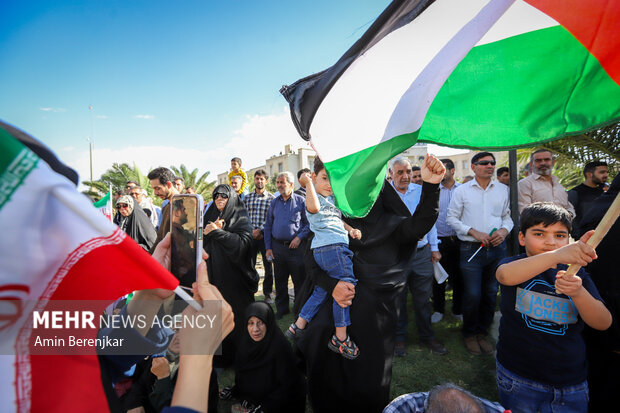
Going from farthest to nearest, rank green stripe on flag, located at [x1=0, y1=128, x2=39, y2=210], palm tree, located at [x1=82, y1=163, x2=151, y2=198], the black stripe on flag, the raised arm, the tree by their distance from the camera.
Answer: palm tree, located at [x1=82, y1=163, x2=151, y2=198] < the tree < the black stripe on flag < the raised arm < green stripe on flag, located at [x1=0, y1=128, x2=39, y2=210]

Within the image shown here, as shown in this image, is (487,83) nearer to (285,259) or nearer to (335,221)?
(335,221)

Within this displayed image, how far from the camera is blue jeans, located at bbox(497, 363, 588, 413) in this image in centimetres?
155

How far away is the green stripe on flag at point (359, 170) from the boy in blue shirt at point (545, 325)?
2.77ft

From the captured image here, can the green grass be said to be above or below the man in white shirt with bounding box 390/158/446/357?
below

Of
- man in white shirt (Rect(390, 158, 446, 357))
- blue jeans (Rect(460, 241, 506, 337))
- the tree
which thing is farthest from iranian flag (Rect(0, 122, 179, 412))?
the tree

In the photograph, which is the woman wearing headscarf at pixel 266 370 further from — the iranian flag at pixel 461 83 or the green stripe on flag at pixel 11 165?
the green stripe on flag at pixel 11 165

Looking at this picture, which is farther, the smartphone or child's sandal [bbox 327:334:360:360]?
child's sandal [bbox 327:334:360:360]

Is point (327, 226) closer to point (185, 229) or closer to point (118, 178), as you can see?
point (185, 229)

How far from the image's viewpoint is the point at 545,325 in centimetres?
162

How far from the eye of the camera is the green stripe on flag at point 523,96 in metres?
1.59

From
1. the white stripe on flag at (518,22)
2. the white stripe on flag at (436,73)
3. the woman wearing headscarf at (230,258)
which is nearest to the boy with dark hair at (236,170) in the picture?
Result: the woman wearing headscarf at (230,258)

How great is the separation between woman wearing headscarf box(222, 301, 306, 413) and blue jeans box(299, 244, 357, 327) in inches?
22.2

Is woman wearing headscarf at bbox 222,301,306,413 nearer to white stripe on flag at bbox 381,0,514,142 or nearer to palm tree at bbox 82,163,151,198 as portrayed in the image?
white stripe on flag at bbox 381,0,514,142

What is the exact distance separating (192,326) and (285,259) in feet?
12.8
